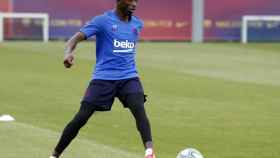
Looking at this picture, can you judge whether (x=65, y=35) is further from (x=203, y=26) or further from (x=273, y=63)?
(x=273, y=63)

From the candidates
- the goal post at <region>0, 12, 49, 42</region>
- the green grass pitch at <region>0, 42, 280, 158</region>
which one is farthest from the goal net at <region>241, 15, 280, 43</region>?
the green grass pitch at <region>0, 42, 280, 158</region>

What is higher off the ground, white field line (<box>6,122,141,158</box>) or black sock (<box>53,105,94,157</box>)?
black sock (<box>53,105,94,157</box>)

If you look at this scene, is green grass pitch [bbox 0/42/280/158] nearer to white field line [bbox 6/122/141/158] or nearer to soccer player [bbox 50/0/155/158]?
white field line [bbox 6/122/141/158]

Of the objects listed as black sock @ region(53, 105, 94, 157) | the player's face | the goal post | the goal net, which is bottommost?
the goal net

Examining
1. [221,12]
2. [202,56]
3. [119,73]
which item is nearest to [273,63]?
[202,56]

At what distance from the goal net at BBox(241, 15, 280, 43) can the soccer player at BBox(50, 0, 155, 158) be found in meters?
33.7

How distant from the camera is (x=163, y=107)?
17.7 metres

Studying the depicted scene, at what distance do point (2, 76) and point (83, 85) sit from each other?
3101mm

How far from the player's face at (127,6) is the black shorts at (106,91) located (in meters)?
0.75

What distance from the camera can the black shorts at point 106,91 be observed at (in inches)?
399

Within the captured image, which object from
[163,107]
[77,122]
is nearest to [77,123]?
[77,122]

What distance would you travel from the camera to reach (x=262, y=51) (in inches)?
1460

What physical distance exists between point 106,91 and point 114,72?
230mm

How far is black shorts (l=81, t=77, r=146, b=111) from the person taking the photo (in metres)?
10.1
